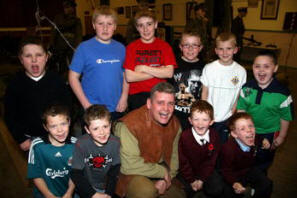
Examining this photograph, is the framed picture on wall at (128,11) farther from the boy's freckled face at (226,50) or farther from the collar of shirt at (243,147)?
the collar of shirt at (243,147)

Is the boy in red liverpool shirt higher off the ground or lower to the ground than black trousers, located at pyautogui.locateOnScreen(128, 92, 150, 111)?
lower

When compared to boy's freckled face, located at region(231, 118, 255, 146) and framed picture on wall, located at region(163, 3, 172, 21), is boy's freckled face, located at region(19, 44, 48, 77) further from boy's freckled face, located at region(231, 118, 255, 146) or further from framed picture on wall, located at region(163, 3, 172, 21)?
framed picture on wall, located at region(163, 3, 172, 21)

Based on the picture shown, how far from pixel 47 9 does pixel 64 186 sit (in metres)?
11.3

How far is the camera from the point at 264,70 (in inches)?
91.4

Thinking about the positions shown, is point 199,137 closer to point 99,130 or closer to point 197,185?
point 197,185

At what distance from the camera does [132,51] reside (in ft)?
8.03

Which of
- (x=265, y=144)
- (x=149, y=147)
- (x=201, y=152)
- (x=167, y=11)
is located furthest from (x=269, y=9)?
(x=149, y=147)

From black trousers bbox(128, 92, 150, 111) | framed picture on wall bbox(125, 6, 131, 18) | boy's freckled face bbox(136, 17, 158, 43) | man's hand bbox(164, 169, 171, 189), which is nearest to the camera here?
man's hand bbox(164, 169, 171, 189)

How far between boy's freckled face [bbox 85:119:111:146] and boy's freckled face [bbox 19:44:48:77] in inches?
28.7

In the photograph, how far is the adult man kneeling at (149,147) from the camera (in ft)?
6.67

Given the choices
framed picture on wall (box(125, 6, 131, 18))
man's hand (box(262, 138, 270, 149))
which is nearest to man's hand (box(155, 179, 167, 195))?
man's hand (box(262, 138, 270, 149))

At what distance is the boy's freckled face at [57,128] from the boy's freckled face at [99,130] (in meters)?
0.21

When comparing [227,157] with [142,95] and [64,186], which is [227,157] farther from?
[64,186]

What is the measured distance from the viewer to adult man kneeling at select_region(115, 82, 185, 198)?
2.03 metres
